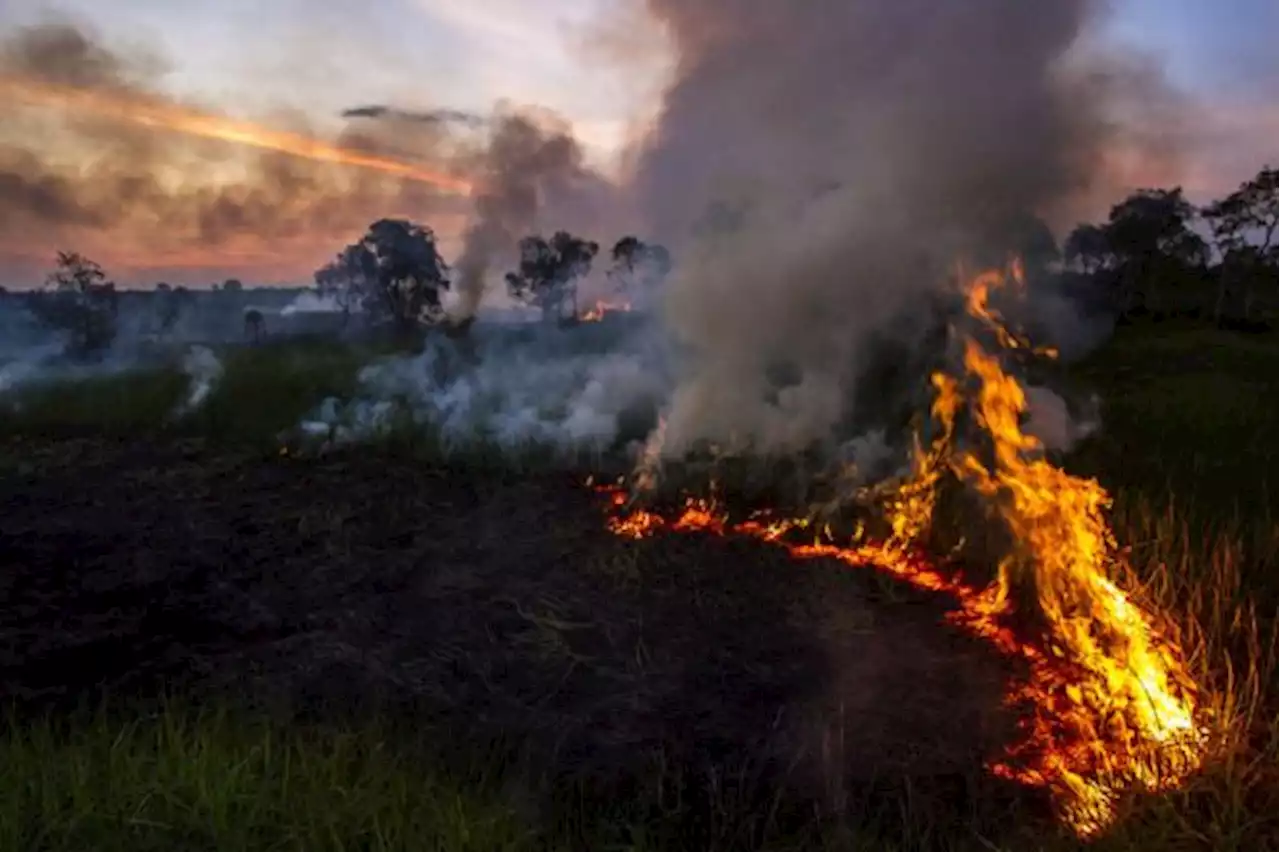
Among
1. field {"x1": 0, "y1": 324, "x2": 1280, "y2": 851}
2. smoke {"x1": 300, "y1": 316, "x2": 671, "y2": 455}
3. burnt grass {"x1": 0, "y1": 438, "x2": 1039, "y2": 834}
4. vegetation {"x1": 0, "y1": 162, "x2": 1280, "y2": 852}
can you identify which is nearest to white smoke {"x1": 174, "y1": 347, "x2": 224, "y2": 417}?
smoke {"x1": 300, "y1": 316, "x2": 671, "y2": 455}

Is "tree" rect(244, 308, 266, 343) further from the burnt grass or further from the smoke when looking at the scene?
the burnt grass

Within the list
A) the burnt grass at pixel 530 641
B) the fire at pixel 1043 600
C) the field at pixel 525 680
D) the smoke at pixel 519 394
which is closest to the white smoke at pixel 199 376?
the smoke at pixel 519 394

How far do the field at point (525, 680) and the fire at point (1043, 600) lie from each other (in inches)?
7.5

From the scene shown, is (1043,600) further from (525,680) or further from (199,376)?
(199,376)

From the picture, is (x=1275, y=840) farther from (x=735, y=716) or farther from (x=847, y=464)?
(x=847, y=464)

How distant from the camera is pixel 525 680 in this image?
20.7 feet

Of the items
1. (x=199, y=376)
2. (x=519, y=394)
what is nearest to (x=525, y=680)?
(x=519, y=394)

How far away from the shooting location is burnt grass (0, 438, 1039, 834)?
5.54 m

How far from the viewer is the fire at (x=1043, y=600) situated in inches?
211

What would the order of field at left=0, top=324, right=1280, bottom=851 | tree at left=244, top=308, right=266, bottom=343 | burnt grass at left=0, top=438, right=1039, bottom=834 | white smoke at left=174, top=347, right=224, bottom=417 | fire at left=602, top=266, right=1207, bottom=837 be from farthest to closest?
tree at left=244, top=308, right=266, bottom=343
white smoke at left=174, top=347, right=224, bottom=417
burnt grass at left=0, top=438, right=1039, bottom=834
fire at left=602, top=266, right=1207, bottom=837
field at left=0, top=324, right=1280, bottom=851

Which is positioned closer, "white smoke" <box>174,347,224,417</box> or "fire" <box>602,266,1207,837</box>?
"fire" <box>602,266,1207,837</box>

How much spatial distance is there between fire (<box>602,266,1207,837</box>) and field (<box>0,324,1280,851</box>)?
0.19m

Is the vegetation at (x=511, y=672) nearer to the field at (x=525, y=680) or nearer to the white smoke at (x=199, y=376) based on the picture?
the field at (x=525, y=680)

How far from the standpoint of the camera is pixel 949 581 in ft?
26.4
